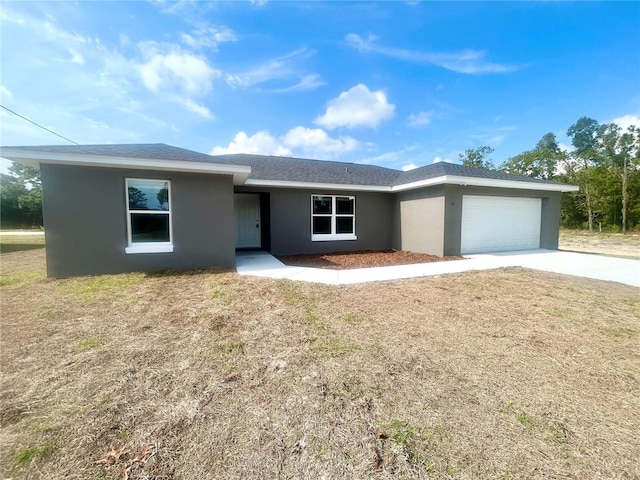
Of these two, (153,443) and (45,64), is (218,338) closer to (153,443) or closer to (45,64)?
(153,443)

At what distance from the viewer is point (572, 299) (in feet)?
16.5

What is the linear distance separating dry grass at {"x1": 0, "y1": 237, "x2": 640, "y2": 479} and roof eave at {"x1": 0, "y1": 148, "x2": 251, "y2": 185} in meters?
3.31

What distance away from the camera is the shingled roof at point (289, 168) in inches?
251

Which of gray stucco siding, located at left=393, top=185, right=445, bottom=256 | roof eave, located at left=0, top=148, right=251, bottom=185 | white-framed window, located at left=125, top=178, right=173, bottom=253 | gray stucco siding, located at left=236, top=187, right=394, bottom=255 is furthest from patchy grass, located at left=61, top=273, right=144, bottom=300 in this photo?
gray stucco siding, located at left=393, top=185, right=445, bottom=256

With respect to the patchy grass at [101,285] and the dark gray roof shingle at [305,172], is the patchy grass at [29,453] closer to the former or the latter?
the patchy grass at [101,285]

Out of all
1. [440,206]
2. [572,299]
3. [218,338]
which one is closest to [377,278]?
[572,299]

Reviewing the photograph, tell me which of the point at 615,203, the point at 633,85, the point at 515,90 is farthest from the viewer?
the point at 615,203

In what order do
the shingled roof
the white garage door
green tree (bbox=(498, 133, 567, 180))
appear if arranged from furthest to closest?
green tree (bbox=(498, 133, 567, 180))
the white garage door
the shingled roof

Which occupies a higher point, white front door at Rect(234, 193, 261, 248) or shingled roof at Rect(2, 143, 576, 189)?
shingled roof at Rect(2, 143, 576, 189)

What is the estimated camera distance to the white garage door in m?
10.3

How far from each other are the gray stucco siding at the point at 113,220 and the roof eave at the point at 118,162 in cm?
25

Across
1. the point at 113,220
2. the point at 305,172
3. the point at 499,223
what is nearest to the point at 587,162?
the point at 499,223

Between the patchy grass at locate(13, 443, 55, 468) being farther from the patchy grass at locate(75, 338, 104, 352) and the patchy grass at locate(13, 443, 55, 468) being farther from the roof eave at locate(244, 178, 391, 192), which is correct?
the roof eave at locate(244, 178, 391, 192)

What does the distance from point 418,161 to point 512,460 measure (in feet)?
128
